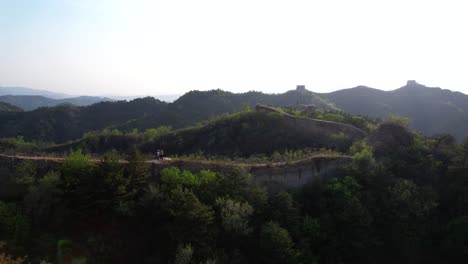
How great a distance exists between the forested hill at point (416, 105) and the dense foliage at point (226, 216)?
57618 mm

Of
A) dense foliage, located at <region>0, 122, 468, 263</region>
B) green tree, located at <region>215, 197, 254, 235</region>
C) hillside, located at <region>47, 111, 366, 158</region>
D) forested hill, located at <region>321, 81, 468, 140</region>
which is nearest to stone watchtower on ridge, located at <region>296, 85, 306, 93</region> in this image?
forested hill, located at <region>321, 81, 468, 140</region>

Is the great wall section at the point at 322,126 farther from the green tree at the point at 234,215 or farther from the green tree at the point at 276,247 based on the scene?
the green tree at the point at 234,215

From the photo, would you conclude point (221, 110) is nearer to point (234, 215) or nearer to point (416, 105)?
point (416, 105)

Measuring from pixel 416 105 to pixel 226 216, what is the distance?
283ft

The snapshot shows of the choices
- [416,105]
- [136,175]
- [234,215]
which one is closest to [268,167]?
[234,215]

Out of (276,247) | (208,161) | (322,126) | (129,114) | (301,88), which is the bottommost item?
(276,247)

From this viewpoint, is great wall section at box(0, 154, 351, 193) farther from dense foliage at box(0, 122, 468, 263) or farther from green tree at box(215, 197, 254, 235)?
green tree at box(215, 197, 254, 235)

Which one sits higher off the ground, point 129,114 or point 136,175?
point 136,175

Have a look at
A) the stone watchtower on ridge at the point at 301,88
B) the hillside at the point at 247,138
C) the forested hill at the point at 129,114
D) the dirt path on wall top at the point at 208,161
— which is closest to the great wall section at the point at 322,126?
the hillside at the point at 247,138

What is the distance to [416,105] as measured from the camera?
295 ft

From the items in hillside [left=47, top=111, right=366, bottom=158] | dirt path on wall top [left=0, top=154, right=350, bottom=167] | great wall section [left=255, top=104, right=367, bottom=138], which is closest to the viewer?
dirt path on wall top [left=0, top=154, right=350, bottom=167]

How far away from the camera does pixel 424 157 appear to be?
25.0 meters

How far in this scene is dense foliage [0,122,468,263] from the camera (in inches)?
627

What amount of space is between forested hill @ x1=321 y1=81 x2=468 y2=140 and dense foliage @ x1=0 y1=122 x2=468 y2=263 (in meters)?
57.6
